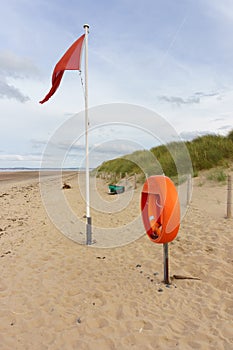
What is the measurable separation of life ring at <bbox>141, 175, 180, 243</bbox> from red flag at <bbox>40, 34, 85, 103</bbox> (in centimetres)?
295

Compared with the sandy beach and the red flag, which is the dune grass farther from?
the red flag

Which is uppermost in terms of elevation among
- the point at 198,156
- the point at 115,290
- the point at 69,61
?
the point at 69,61

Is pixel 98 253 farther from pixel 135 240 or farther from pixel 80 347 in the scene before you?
pixel 80 347

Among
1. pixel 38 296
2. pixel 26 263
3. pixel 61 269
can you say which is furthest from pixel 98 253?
pixel 38 296

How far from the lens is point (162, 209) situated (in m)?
3.10

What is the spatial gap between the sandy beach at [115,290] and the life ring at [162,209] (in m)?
0.82

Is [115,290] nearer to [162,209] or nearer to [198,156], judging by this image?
[162,209]

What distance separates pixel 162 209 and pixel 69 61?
3506 mm

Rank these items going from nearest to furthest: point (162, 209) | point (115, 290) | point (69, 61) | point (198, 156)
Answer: point (162, 209) < point (115, 290) < point (69, 61) < point (198, 156)

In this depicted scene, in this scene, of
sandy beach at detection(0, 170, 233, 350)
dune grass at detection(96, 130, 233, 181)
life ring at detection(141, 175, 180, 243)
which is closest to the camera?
sandy beach at detection(0, 170, 233, 350)

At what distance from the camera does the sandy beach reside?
2.59 m

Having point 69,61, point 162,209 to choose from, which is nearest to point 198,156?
point 69,61

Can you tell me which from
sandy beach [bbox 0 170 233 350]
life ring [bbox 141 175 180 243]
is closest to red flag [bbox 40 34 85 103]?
life ring [bbox 141 175 180 243]

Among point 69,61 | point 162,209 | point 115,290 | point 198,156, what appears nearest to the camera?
point 162,209
